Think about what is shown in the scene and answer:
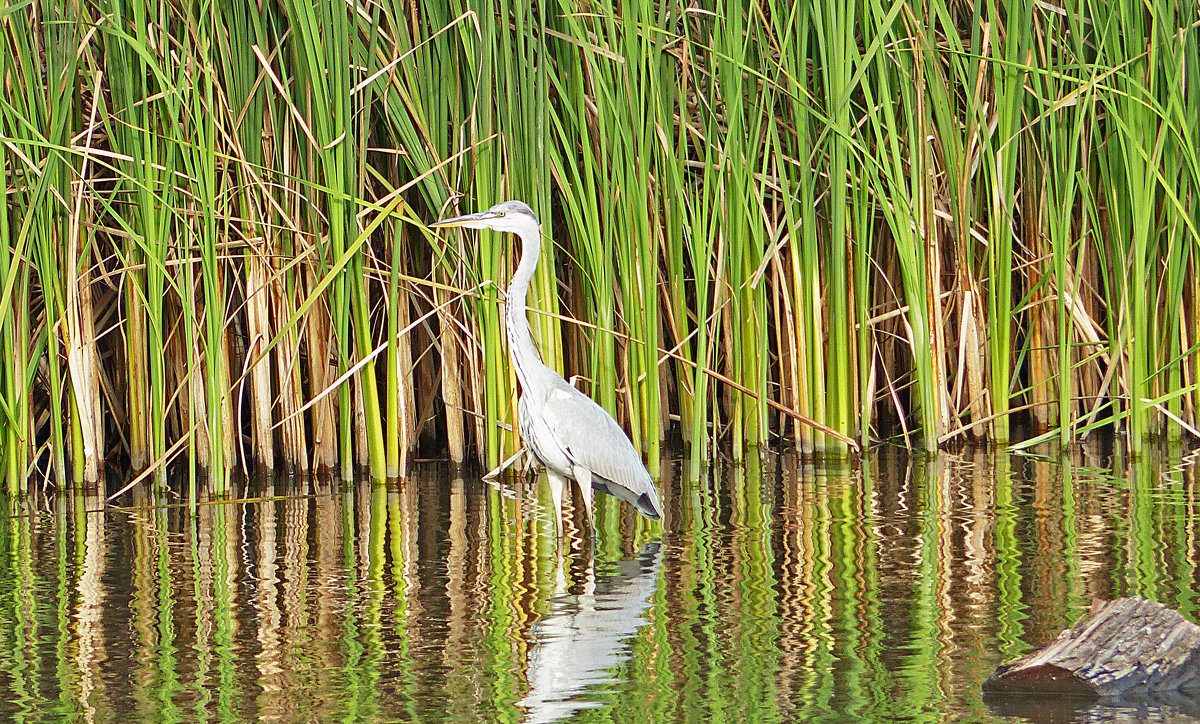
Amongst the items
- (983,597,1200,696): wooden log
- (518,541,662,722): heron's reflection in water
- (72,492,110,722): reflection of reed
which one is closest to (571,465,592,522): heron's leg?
(518,541,662,722): heron's reflection in water

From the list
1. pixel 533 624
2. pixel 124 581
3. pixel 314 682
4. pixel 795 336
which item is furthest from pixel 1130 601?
pixel 795 336

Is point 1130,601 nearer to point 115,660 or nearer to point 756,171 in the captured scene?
point 115,660

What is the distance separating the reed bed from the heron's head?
0.52m

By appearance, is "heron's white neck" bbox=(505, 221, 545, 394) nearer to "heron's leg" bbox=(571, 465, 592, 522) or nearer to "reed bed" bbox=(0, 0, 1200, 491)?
"heron's leg" bbox=(571, 465, 592, 522)

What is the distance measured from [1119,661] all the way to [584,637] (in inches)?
44.2

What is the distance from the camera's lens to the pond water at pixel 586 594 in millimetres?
2812

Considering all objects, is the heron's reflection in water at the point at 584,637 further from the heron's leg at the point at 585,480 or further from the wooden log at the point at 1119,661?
the wooden log at the point at 1119,661

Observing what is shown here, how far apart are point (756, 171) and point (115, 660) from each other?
3577mm

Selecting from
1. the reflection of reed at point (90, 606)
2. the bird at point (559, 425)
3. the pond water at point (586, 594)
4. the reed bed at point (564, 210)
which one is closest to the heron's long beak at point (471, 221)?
the bird at point (559, 425)

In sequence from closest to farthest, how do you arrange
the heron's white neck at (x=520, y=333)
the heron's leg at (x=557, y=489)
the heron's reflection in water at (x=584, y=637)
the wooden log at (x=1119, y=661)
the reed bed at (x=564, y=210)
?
the wooden log at (x=1119, y=661) → the heron's reflection in water at (x=584, y=637) → the heron's white neck at (x=520, y=333) → the heron's leg at (x=557, y=489) → the reed bed at (x=564, y=210)

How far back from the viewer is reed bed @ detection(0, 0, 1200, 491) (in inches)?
200

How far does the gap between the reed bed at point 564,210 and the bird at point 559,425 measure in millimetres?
559

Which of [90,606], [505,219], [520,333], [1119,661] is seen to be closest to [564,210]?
[505,219]

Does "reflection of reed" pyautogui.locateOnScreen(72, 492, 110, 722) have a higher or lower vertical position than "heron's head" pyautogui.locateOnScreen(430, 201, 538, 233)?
lower
